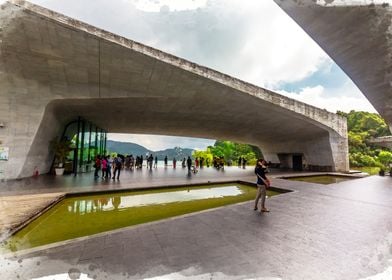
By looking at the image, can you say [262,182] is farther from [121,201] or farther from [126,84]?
[126,84]

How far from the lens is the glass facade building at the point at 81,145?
18266 mm

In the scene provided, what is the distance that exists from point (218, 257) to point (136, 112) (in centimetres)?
1691

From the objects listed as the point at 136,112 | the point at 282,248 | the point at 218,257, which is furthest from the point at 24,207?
the point at 136,112

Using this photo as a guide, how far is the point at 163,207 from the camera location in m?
7.39

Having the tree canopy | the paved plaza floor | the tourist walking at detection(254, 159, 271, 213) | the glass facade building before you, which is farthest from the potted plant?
the tree canopy

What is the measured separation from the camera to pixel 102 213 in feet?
21.8

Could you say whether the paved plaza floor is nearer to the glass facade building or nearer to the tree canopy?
the glass facade building

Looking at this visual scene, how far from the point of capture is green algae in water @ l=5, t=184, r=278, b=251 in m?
4.76

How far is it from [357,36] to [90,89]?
13694mm

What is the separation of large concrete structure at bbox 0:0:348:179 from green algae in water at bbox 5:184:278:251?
6813 mm

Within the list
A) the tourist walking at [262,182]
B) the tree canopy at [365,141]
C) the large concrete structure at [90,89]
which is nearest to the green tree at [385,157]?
the tree canopy at [365,141]

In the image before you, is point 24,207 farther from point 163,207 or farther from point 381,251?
point 381,251

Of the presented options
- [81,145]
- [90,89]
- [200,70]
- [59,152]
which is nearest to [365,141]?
[200,70]

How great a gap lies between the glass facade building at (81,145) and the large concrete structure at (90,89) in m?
1.24
